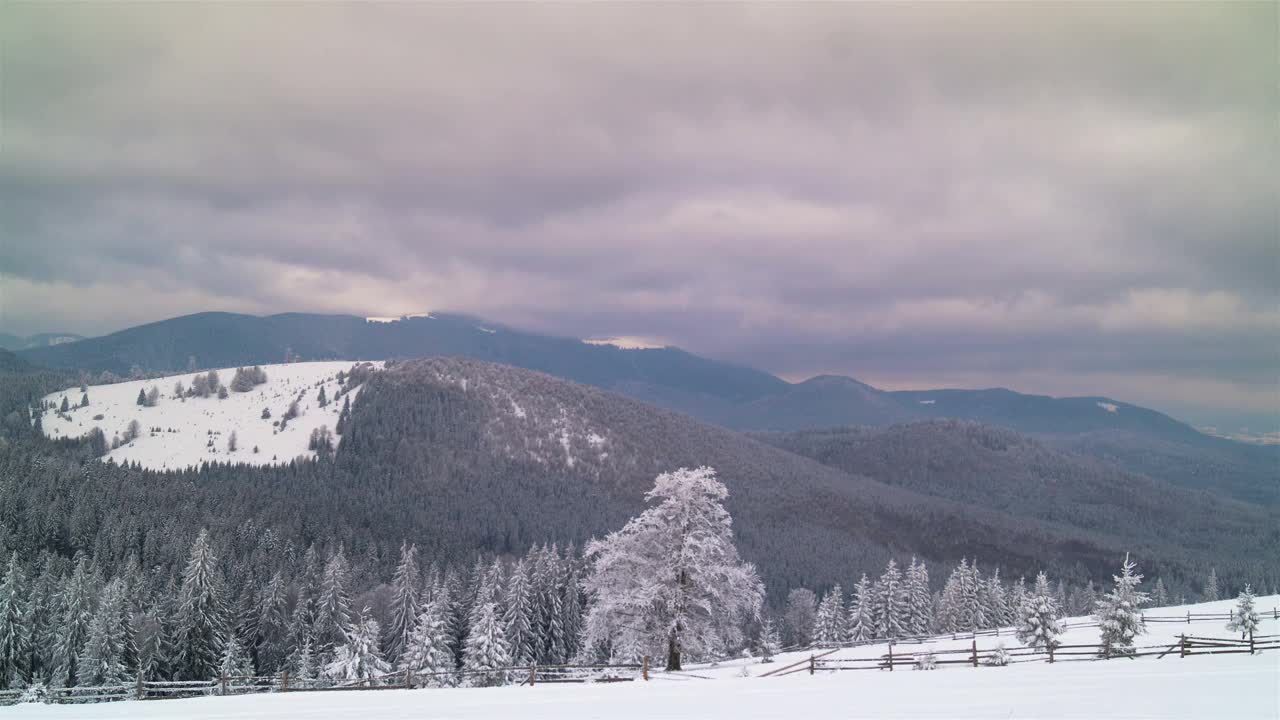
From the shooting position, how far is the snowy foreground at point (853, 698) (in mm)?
18812

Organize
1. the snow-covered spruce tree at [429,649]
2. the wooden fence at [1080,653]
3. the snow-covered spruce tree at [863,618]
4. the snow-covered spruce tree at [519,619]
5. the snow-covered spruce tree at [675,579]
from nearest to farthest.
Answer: the wooden fence at [1080,653], the snow-covered spruce tree at [675,579], the snow-covered spruce tree at [429,649], the snow-covered spruce tree at [519,619], the snow-covered spruce tree at [863,618]

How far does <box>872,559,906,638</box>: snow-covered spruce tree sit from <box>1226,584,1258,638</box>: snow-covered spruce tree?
120ft

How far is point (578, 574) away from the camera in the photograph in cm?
8488

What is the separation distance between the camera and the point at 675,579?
36562mm

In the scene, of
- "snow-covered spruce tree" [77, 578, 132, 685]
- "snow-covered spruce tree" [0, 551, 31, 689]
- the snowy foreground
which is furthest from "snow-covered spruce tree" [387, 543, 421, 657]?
the snowy foreground

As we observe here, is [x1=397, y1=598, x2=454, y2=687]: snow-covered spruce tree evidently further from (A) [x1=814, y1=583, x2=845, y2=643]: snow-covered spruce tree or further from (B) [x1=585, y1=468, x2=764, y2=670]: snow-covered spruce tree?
(A) [x1=814, y1=583, x2=845, y2=643]: snow-covered spruce tree

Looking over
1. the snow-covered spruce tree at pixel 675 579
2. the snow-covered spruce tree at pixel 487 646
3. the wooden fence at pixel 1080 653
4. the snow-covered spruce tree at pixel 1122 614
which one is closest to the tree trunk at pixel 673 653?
the snow-covered spruce tree at pixel 675 579

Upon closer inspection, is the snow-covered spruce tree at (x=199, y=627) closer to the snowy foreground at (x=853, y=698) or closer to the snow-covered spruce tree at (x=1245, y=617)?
the snowy foreground at (x=853, y=698)

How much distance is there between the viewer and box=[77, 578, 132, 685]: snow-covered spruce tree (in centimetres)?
5294

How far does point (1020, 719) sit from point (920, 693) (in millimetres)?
5578

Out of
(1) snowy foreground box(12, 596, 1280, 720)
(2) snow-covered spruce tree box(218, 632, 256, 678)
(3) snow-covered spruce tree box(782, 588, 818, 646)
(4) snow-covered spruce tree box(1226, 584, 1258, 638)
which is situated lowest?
(3) snow-covered spruce tree box(782, 588, 818, 646)

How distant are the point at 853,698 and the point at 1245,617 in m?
35.5

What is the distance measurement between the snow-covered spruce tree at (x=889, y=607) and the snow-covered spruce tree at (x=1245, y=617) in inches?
1436

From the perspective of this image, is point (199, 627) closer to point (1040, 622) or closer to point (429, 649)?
point (429, 649)
